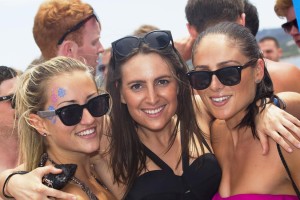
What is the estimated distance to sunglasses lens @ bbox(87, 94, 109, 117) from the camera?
2709 mm

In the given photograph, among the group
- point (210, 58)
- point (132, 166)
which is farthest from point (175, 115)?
point (210, 58)

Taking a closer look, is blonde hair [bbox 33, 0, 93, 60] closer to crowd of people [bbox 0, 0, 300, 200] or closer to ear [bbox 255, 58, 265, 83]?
crowd of people [bbox 0, 0, 300, 200]

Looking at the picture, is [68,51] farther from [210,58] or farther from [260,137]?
[260,137]

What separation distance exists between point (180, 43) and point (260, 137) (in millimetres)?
2685

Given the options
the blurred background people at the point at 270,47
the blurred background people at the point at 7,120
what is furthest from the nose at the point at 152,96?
the blurred background people at the point at 270,47

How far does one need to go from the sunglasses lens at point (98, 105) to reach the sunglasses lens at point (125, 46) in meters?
0.45

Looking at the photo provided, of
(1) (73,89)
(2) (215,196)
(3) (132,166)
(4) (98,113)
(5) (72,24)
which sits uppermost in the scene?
(5) (72,24)

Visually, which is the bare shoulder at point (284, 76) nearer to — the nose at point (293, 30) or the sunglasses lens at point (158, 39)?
the nose at point (293, 30)

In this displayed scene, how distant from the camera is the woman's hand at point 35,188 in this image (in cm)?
233

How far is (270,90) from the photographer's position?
287 cm

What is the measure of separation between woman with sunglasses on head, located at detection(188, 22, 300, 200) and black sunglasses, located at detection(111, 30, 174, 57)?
0.32 m

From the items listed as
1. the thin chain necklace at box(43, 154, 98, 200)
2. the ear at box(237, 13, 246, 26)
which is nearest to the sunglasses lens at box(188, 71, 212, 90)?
the thin chain necklace at box(43, 154, 98, 200)

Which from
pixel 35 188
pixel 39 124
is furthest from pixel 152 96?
pixel 35 188

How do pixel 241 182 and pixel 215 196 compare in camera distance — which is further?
pixel 215 196
